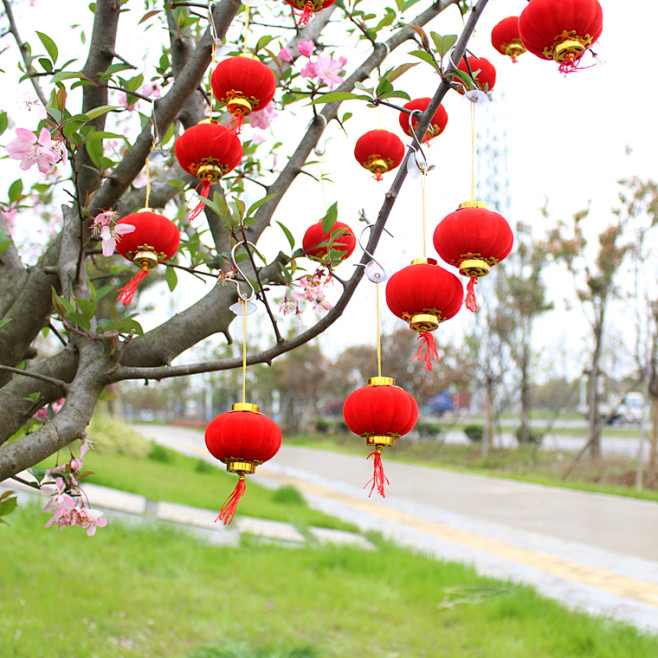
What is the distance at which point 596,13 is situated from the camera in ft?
3.62

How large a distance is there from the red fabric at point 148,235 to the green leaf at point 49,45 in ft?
2.42

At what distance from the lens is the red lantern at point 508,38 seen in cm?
175

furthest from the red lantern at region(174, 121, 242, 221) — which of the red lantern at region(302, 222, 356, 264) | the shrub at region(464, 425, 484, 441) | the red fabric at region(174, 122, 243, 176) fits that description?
the shrub at region(464, 425, 484, 441)

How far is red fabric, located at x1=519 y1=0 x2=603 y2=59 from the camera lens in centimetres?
110

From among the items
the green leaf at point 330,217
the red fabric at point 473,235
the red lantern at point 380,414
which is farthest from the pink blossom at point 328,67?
the red lantern at point 380,414

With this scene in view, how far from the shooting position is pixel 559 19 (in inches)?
43.5

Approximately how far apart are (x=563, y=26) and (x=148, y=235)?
1.01 metres

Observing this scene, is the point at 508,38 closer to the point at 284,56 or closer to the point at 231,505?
the point at 284,56

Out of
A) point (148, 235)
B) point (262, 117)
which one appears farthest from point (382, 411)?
point (262, 117)

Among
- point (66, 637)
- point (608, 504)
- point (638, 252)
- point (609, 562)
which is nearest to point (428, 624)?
point (66, 637)

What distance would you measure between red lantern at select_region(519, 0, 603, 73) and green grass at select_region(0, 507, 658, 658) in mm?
2912

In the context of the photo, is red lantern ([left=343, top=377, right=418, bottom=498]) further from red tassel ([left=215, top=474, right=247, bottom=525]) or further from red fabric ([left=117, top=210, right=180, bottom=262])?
red fabric ([left=117, top=210, right=180, bottom=262])

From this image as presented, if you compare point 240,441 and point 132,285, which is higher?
point 132,285

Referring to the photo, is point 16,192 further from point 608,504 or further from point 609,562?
point 608,504
